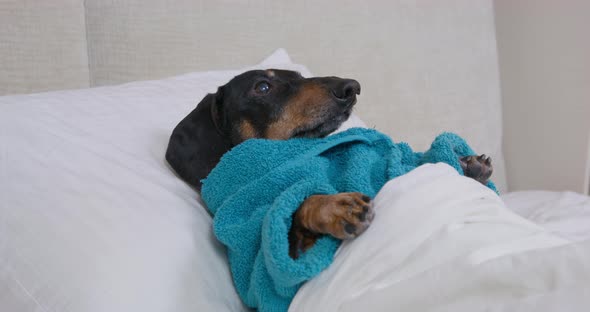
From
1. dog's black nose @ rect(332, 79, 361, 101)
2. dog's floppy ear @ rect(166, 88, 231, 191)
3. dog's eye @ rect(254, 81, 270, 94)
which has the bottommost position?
dog's floppy ear @ rect(166, 88, 231, 191)

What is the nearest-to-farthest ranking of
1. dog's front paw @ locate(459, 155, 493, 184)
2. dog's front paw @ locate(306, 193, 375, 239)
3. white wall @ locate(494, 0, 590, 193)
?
1. dog's front paw @ locate(306, 193, 375, 239)
2. dog's front paw @ locate(459, 155, 493, 184)
3. white wall @ locate(494, 0, 590, 193)

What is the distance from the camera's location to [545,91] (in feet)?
9.68

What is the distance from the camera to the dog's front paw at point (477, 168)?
1.34m

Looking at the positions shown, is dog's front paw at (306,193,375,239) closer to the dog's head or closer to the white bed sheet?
the dog's head

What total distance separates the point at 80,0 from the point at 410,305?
1.33 meters

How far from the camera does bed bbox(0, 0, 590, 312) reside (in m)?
0.87

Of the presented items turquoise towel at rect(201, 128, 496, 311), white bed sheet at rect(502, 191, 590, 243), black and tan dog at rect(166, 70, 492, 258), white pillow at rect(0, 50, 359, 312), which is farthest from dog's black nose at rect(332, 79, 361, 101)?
white bed sheet at rect(502, 191, 590, 243)

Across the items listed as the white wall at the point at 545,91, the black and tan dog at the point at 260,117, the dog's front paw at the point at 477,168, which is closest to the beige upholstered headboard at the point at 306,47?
the white wall at the point at 545,91

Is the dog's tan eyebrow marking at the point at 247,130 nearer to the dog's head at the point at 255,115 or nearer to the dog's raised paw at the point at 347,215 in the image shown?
the dog's head at the point at 255,115

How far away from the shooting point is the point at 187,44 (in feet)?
6.34

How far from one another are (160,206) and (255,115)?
1.18 ft

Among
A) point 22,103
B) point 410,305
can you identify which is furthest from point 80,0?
point 410,305

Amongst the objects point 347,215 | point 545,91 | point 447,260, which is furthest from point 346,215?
point 545,91

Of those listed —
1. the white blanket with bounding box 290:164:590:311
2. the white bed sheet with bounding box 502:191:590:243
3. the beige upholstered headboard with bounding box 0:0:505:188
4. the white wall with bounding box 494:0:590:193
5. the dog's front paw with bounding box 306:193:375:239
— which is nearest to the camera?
the white blanket with bounding box 290:164:590:311
